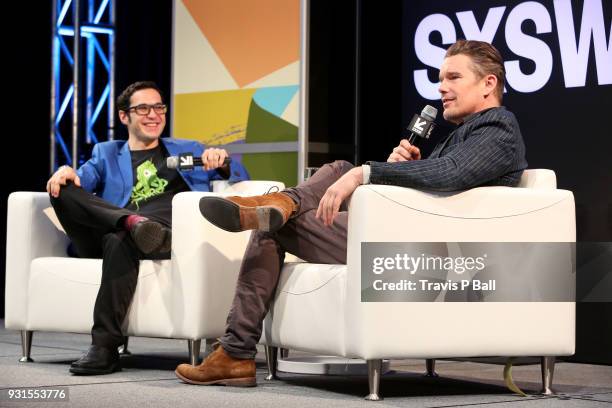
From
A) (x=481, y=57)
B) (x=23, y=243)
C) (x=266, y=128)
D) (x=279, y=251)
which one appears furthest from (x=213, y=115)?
(x=481, y=57)

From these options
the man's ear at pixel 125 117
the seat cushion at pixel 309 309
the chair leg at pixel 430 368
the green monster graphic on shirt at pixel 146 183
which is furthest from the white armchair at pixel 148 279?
the chair leg at pixel 430 368

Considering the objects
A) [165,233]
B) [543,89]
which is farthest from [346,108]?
[165,233]

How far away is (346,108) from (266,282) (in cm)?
264

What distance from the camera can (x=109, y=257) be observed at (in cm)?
373

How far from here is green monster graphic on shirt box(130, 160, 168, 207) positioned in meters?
4.16

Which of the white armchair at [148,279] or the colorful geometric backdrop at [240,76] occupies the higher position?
the colorful geometric backdrop at [240,76]

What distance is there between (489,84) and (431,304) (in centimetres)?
76

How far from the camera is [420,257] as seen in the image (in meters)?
3.05

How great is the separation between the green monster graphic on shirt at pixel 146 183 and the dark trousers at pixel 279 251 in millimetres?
948

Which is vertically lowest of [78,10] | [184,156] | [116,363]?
[116,363]

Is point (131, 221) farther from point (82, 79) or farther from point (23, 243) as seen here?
point (82, 79)

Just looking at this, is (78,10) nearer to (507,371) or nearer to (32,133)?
(32,133)

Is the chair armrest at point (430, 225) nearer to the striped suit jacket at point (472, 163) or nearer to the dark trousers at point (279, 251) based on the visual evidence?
the striped suit jacket at point (472, 163)

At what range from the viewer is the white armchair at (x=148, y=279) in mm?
3648
